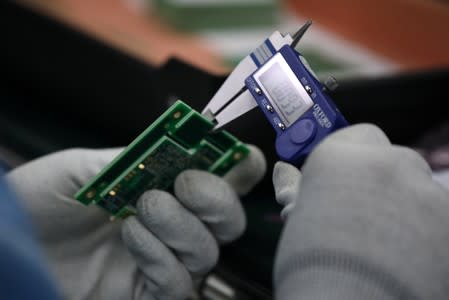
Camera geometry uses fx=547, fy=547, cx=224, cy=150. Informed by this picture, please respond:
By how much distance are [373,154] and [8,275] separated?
A: 11.6 inches

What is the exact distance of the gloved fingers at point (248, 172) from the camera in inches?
27.2

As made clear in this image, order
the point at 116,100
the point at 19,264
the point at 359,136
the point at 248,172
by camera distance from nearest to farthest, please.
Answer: the point at 19,264 → the point at 359,136 → the point at 248,172 → the point at 116,100

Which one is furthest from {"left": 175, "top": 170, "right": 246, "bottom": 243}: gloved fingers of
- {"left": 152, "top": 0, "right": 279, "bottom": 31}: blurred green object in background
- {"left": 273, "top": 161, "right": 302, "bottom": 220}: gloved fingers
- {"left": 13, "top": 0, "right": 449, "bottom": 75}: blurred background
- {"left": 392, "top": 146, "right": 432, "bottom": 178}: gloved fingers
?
{"left": 152, "top": 0, "right": 279, "bottom": 31}: blurred green object in background

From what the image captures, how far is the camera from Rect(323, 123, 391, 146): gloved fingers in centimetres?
47

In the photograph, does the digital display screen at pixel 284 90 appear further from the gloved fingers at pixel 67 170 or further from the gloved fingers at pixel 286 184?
the gloved fingers at pixel 67 170

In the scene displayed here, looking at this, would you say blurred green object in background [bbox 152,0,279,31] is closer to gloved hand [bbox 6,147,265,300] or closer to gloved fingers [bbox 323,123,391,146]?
gloved hand [bbox 6,147,265,300]

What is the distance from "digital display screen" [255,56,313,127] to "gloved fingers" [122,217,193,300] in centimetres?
21

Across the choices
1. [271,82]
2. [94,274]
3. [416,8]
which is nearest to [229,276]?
[94,274]

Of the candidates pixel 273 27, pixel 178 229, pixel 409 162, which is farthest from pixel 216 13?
pixel 409 162

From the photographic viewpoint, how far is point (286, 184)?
514 millimetres

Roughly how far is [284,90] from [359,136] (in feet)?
0.26

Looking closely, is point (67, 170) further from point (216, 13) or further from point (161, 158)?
point (216, 13)

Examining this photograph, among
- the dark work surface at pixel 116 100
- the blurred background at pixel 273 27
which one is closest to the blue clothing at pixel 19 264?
the dark work surface at pixel 116 100

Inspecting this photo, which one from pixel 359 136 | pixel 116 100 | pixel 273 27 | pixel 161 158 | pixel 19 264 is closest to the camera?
pixel 19 264
